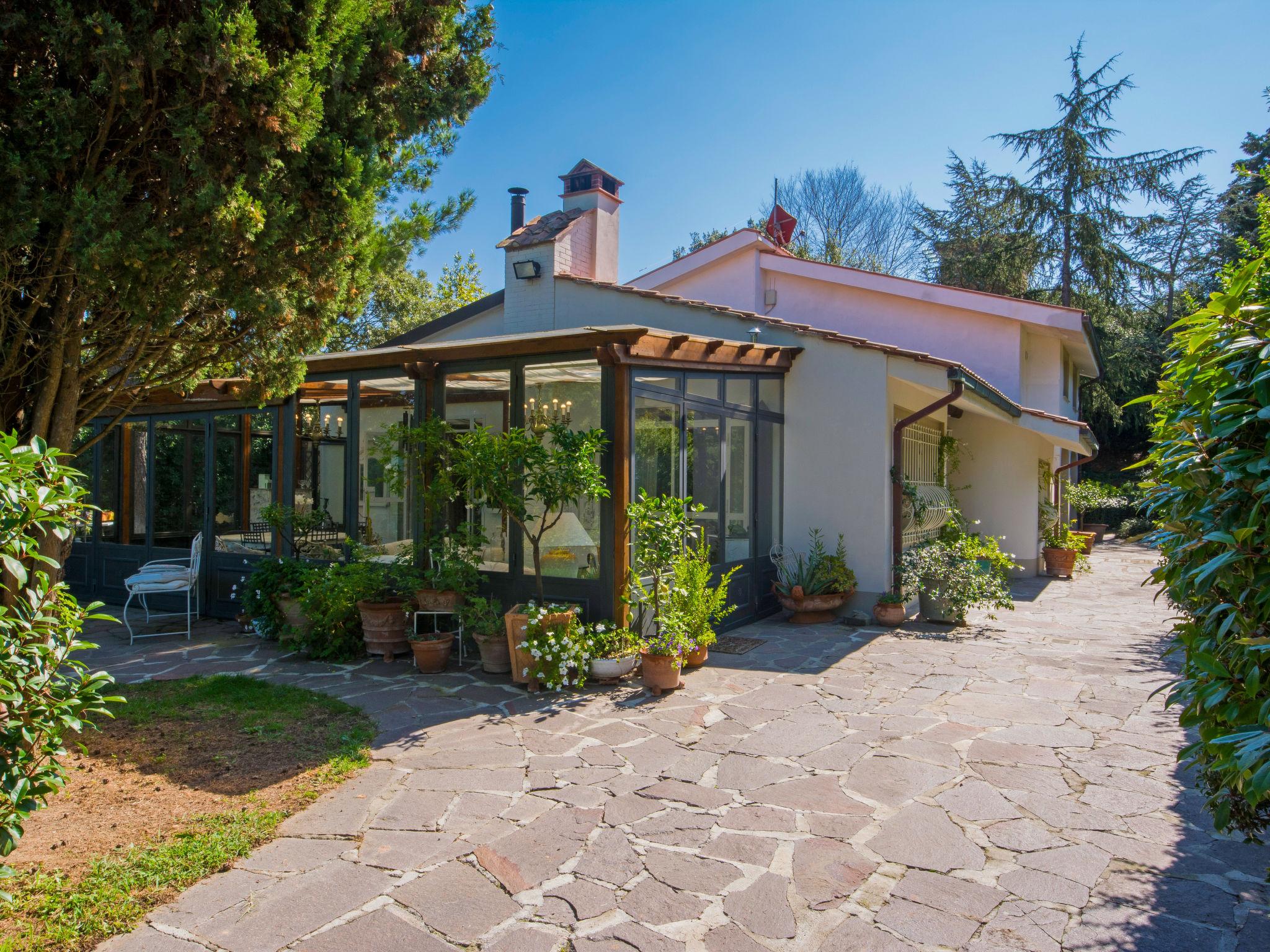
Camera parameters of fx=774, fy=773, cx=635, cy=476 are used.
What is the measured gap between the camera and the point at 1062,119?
24.7m

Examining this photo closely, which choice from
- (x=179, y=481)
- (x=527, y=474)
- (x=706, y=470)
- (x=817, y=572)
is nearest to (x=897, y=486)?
(x=817, y=572)

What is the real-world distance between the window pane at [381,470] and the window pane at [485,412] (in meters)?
0.60

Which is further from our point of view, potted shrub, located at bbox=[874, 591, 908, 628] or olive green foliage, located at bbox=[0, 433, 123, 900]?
potted shrub, located at bbox=[874, 591, 908, 628]

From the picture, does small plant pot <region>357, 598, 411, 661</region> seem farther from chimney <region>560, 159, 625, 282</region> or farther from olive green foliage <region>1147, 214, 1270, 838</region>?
olive green foliage <region>1147, 214, 1270, 838</region>

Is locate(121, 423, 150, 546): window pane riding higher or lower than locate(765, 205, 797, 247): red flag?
lower

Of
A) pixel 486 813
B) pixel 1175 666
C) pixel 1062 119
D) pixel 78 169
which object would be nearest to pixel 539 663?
pixel 486 813

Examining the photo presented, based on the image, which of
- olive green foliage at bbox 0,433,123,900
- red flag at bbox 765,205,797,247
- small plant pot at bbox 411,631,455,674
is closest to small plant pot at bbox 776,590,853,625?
small plant pot at bbox 411,631,455,674

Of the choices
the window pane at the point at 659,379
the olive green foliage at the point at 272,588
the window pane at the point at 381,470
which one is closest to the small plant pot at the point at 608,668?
the window pane at the point at 659,379

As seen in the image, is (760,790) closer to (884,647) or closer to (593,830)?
(593,830)

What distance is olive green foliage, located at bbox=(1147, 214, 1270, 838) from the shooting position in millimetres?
2129

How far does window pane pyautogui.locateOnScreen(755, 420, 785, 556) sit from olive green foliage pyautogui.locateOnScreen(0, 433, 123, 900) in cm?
735

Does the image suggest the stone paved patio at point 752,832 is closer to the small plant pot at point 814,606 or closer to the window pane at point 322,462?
the small plant pot at point 814,606

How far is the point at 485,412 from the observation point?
811 centimetres

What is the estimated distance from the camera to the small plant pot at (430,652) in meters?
7.03
